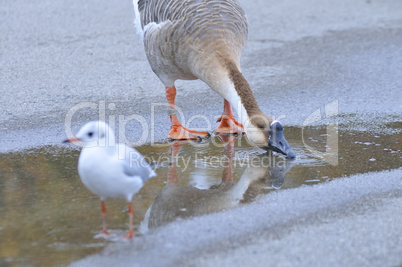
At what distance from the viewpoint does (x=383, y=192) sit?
4508 millimetres

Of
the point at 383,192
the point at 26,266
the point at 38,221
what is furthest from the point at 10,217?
the point at 383,192

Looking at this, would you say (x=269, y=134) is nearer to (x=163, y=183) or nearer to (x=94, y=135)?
(x=163, y=183)

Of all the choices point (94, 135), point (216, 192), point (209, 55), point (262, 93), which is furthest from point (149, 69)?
point (94, 135)

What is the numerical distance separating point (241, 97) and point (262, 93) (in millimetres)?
2173

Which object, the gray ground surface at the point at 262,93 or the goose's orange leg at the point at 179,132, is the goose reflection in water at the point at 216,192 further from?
the goose's orange leg at the point at 179,132

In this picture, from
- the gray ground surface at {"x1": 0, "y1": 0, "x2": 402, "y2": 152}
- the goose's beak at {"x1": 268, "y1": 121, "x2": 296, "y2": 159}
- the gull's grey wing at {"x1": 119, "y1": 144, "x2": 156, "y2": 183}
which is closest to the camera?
the gull's grey wing at {"x1": 119, "y1": 144, "x2": 156, "y2": 183}

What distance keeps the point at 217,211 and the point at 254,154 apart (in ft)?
4.99

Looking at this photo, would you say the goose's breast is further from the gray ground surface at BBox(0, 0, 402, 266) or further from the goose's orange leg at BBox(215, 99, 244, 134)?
the gray ground surface at BBox(0, 0, 402, 266)

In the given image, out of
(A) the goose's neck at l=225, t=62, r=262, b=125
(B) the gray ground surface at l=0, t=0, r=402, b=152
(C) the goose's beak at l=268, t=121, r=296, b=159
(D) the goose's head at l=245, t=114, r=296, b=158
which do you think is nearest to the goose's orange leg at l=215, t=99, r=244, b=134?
(B) the gray ground surface at l=0, t=0, r=402, b=152

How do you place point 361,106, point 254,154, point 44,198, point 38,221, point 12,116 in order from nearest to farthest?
point 38,221 < point 44,198 < point 254,154 < point 12,116 < point 361,106

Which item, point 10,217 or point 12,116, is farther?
point 12,116

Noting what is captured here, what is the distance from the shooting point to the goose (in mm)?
5359

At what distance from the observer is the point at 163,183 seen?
4859 mm

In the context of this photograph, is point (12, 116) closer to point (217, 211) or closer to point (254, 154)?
point (254, 154)
